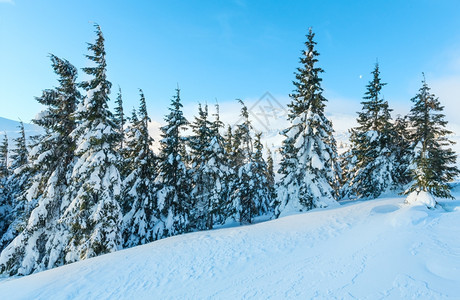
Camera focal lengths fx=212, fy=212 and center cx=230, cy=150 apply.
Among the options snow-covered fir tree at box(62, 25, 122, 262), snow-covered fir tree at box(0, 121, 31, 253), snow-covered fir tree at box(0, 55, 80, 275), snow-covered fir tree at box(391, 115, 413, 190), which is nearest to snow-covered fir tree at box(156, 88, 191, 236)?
snow-covered fir tree at box(62, 25, 122, 262)

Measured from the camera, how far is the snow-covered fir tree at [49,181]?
43.6 feet

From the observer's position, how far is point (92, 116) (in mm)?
13477

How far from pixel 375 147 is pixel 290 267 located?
19.1 m

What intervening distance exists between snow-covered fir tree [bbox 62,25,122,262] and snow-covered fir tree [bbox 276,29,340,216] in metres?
12.9

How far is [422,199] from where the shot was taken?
13.3 m

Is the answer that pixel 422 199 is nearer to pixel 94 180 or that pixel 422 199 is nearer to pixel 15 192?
pixel 94 180

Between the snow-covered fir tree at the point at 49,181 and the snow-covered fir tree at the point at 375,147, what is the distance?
2581cm

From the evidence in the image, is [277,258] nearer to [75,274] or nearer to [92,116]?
[75,274]

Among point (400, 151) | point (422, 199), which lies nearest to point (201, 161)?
point (422, 199)

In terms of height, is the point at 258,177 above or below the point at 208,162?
below

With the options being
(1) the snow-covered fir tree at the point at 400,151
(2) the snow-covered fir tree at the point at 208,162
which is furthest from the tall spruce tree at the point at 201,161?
(1) the snow-covered fir tree at the point at 400,151

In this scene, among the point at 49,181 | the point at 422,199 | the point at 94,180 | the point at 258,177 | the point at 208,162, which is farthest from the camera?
the point at 258,177

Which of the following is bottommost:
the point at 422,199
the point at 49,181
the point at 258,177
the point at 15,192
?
the point at 422,199

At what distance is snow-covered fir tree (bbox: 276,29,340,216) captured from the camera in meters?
17.0
